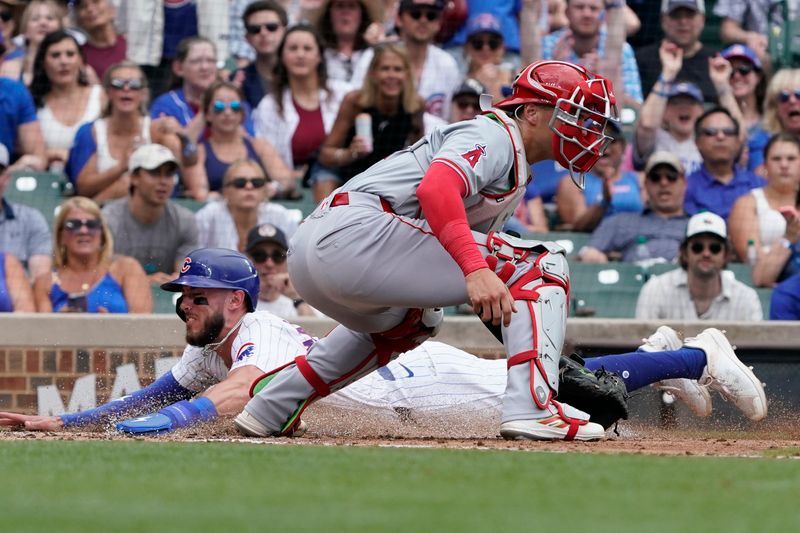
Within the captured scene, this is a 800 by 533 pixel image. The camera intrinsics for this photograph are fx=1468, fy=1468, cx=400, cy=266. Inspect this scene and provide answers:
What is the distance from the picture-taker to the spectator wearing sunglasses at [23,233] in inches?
350

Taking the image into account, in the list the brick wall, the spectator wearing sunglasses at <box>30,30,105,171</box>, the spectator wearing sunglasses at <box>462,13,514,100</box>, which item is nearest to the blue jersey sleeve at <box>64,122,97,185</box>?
the spectator wearing sunglasses at <box>30,30,105,171</box>

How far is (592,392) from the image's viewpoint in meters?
5.79

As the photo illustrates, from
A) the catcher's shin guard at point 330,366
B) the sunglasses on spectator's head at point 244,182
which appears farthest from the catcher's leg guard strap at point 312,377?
the sunglasses on spectator's head at point 244,182

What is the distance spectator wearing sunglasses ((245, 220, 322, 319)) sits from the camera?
8.60 m

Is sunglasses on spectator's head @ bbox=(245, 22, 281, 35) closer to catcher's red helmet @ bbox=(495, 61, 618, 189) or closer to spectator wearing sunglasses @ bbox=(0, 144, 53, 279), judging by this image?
spectator wearing sunglasses @ bbox=(0, 144, 53, 279)

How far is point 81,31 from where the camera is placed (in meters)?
10.5

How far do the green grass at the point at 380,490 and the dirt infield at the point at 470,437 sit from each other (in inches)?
16.2

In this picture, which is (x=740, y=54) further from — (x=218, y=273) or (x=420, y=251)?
→ (x=420, y=251)

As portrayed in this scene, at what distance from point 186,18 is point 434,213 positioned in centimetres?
612

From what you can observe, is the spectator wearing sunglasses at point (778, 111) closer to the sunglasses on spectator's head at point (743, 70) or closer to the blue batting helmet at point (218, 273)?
the sunglasses on spectator's head at point (743, 70)

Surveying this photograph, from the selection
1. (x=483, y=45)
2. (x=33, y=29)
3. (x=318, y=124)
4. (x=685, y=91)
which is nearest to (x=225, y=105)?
(x=318, y=124)

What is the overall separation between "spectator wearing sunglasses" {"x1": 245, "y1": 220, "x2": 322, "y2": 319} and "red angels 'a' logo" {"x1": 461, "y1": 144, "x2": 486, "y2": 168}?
3503 millimetres

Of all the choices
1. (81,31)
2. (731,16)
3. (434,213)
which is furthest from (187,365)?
(731,16)

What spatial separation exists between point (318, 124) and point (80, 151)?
163 centimetres
